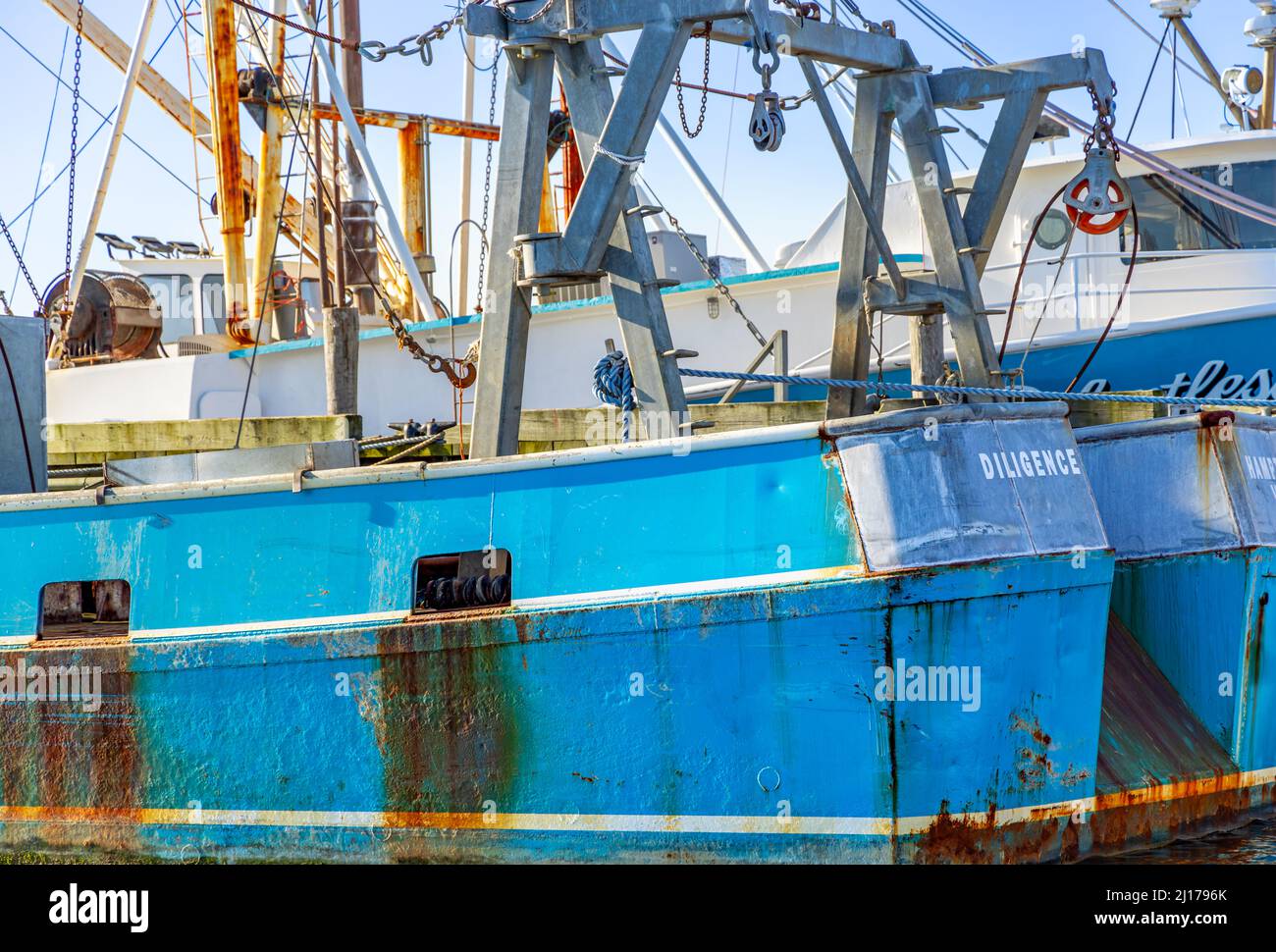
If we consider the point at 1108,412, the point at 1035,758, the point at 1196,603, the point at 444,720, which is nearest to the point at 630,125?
the point at 444,720

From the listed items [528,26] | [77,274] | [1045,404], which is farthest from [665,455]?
[77,274]

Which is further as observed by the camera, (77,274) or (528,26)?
(77,274)

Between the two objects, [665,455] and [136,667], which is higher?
[665,455]

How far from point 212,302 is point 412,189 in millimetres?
4205

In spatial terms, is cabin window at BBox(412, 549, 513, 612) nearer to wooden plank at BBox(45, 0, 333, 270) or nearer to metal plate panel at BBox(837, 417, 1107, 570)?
metal plate panel at BBox(837, 417, 1107, 570)

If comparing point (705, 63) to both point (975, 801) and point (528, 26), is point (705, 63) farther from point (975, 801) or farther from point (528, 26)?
point (975, 801)

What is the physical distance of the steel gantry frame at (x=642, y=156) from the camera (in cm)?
659

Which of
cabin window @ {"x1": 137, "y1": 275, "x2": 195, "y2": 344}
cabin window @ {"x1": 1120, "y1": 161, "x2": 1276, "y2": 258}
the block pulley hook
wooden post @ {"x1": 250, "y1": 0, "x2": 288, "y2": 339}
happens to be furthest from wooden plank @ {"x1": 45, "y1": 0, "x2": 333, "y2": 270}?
the block pulley hook

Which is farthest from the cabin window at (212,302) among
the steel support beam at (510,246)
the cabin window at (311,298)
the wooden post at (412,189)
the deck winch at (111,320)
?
the steel support beam at (510,246)

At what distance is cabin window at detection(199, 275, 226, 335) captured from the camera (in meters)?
21.7

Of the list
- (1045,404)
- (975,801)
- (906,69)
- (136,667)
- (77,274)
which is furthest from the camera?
(77,274)

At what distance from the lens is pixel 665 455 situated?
20.6 ft
